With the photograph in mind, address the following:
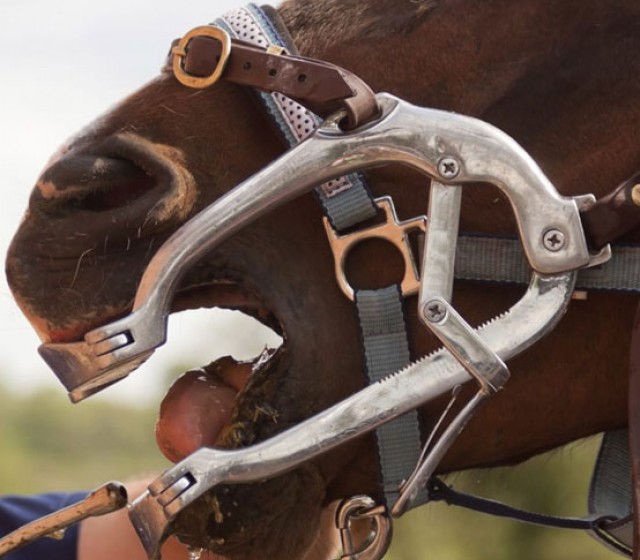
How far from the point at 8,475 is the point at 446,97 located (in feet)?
26.9

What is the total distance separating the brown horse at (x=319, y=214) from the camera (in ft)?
7.91

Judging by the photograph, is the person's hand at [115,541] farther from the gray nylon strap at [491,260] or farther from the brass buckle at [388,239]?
the gray nylon strap at [491,260]

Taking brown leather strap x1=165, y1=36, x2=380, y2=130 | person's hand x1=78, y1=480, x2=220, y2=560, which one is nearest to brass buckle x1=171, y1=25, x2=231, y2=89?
brown leather strap x1=165, y1=36, x2=380, y2=130

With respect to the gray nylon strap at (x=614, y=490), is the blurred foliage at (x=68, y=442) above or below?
below

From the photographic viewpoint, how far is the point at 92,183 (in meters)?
2.42

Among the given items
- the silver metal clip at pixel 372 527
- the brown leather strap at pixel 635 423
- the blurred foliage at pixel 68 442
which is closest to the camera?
the brown leather strap at pixel 635 423

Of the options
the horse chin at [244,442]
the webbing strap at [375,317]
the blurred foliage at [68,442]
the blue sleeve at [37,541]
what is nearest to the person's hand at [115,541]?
the blue sleeve at [37,541]

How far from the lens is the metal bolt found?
2.25 metres

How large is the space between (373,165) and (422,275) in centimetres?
19

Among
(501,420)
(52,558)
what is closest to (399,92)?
(501,420)

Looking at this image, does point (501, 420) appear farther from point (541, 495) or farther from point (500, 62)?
point (541, 495)

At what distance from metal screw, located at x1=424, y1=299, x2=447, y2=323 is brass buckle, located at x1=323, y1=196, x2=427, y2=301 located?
139mm

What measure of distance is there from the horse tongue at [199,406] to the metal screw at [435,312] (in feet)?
1.41

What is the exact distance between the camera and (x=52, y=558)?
335 centimetres
